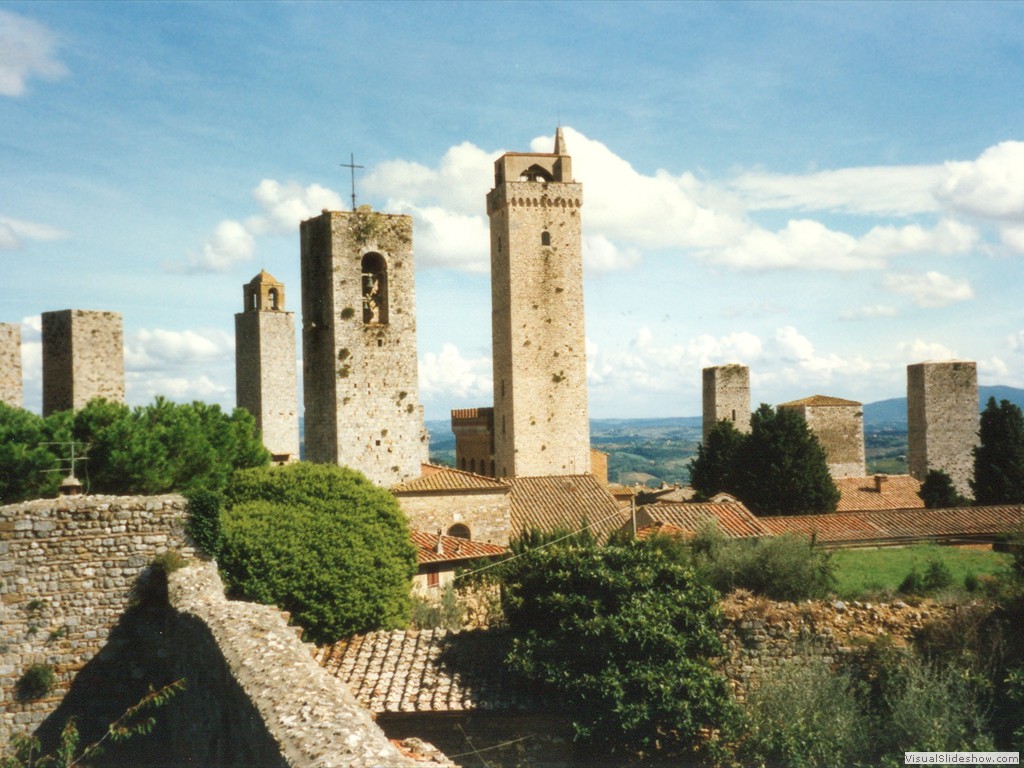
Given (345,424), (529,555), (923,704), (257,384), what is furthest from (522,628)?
(257,384)

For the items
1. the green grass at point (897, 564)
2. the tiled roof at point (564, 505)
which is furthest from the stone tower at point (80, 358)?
the green grass at point (897, 564)

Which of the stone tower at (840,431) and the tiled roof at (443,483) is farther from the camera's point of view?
the stone tower at (840,431)

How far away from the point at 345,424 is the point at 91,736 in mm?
12207

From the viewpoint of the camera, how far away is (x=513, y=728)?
39.8 ft

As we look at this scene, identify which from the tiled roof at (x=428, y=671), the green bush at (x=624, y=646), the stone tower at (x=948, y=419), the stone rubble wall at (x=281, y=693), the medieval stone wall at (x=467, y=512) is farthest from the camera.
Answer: the stone tower at (x=948, y=419)

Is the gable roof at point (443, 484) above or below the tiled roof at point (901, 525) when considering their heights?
above

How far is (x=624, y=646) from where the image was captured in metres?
12.3

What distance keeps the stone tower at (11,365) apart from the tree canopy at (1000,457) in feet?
103

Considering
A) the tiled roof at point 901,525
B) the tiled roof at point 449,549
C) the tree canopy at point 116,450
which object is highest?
the tree canopy at point 116,450

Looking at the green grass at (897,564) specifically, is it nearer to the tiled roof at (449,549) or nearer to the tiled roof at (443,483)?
the tiled roof at (449,549)

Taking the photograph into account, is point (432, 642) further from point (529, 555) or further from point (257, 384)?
point (257, 384)

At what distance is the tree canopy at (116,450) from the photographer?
14695mm

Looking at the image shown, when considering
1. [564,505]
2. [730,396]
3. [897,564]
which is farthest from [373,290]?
[730,396]

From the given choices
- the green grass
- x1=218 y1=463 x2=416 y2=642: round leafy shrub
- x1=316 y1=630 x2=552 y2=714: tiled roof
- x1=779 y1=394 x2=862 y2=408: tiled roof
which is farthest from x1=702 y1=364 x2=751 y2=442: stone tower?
x1=316 y1=630 x2=552 y2=714: tiled roof
